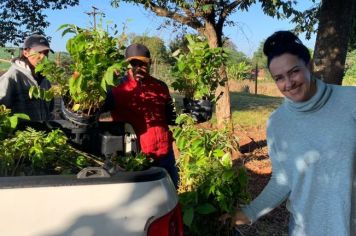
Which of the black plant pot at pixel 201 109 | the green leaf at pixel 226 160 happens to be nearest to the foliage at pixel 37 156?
the green leaf at pixel 226 160

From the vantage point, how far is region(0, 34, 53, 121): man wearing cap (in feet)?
11.6

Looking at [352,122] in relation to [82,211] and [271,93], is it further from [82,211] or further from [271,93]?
[271,93]

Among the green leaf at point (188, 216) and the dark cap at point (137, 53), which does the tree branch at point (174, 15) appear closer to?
the dark cap at point (137, 53)

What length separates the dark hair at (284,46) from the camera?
2.12 metres

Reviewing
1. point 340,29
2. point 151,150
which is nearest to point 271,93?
point 340,29

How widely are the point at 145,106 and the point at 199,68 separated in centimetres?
71

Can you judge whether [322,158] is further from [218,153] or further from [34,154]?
[34,154]

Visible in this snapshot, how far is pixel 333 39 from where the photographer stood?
5.32 m

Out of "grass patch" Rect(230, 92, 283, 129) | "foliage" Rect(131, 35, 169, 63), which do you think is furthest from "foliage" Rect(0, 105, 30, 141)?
"grass patch" Rect(230, 92, 283, 129)

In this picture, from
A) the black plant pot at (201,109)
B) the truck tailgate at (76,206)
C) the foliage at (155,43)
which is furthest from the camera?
the foliage at (155,43)

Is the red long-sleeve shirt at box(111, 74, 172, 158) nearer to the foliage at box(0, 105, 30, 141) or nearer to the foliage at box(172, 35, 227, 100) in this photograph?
the foliage at box(172, 35, 227, 100)

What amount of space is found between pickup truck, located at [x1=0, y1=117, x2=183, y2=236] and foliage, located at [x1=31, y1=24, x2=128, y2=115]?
29.3 inches

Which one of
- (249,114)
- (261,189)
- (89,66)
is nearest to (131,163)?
(89,66)

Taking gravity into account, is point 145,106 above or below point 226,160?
above
